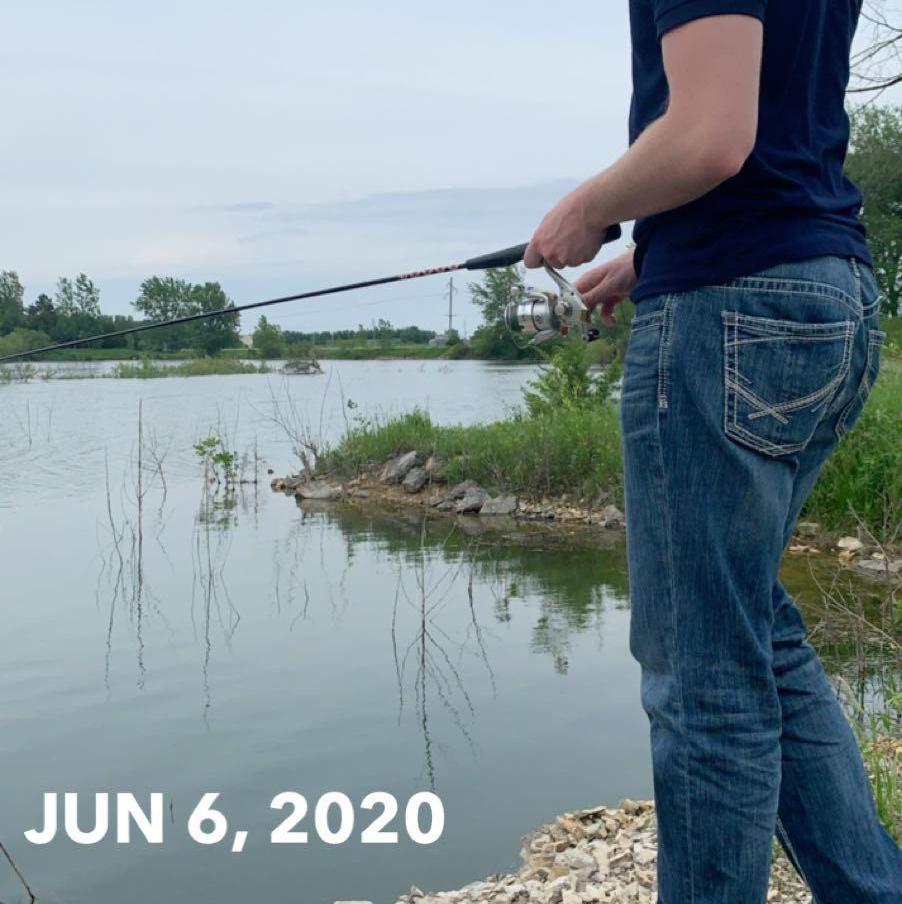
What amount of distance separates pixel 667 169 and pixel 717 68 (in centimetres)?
15

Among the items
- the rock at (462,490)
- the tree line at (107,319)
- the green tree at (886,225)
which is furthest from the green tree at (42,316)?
the rock at (462,490)

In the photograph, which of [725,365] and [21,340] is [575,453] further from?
[21,340]

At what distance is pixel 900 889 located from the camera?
1992mm

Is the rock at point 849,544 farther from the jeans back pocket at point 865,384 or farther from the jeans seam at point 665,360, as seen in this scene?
the jeans seam at point 665,360

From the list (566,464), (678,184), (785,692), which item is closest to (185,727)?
(785,692)

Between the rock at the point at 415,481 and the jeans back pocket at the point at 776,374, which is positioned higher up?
the jeans back pocket at the point at 776,374

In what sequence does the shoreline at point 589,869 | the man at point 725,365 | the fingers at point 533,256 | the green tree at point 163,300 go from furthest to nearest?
1. the green tree at point 163,300
2. the shoreline at point 589,869
3. the fingers at point 533,256
4. the man at point 725,365

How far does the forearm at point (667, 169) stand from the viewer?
5.34ft

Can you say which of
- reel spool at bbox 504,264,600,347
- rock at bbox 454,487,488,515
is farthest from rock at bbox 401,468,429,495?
reel spool at bbox 504,264,600,347

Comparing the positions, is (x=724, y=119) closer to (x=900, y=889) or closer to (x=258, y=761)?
(x=900, y=889)

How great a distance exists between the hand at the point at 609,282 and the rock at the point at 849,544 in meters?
7.11

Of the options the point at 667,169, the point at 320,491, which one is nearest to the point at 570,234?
the point at 667,169

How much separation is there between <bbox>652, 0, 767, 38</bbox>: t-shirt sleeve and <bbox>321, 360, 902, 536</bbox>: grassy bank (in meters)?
6.28

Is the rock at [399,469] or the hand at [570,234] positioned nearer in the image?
the hand at [570,234]
